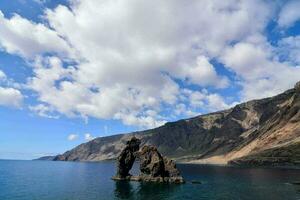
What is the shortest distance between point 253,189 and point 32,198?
69.2 metres

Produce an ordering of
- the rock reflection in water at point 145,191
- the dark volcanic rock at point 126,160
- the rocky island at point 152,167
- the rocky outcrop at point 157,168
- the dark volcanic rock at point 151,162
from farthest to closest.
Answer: the dark volcanic rock at point 126,160, the dark volcanic rock at point 151,162, the rocky island at point 152,167, the rocky outcrop at point 157,168, the rock reflection in water at point 145,191

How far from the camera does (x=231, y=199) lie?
9888cm

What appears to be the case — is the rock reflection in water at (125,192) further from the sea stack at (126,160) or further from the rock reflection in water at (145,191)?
the sea stack at (126,160)

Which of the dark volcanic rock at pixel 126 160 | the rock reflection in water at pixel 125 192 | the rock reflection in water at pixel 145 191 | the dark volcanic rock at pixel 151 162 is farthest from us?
the dark volcanic rock at pixel 126 160

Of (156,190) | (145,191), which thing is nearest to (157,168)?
(156,190)

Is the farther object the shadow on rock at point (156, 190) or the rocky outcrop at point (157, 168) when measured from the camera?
the rocky outcrop at point (157, 168)

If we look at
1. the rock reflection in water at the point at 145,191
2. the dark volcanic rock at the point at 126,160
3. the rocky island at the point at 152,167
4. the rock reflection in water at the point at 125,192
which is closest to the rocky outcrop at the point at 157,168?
the rocky island at the point at 152,167

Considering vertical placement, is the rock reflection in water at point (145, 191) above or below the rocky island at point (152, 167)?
below

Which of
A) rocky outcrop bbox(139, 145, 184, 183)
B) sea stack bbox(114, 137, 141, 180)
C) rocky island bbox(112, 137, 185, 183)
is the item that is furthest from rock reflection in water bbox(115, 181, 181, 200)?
sea stack bbox(114, 137, 141, 180)

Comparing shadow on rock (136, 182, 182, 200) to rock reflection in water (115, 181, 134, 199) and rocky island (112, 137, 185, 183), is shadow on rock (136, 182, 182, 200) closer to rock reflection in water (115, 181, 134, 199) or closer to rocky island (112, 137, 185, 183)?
rock reflection in water (115, 181, 134, 199)

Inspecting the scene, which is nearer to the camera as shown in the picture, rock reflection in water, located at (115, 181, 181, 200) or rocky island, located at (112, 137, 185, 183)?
rock reflection in water, located at (115, 181, 181, 200)

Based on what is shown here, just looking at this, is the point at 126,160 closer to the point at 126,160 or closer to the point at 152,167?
the point at 126,160

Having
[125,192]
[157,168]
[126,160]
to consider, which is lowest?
[125,192]

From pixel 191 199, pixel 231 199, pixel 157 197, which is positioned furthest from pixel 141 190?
pixel 231 199
